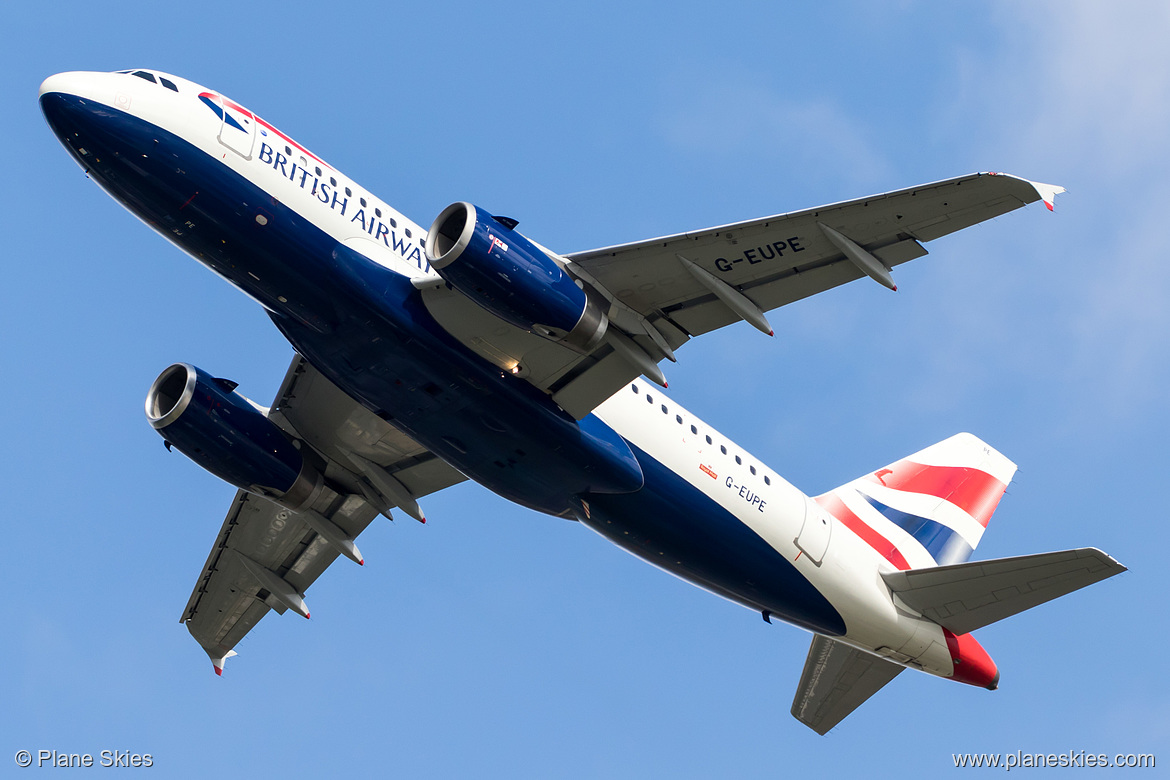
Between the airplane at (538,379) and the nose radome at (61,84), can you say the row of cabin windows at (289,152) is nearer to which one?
the airplane at (538,379)

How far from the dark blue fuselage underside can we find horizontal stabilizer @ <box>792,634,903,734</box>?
8.71ft

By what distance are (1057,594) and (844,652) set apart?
5.74 meters

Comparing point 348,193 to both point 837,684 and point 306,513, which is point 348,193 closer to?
point 306,513

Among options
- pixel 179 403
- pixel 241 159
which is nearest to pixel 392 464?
pixel 179 403

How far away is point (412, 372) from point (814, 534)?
984 cm

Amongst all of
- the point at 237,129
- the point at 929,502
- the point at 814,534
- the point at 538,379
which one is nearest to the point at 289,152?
the point at 237,129

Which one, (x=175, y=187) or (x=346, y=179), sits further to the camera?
(x=346, y=179)

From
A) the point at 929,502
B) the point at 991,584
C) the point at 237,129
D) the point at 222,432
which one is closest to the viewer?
the point at 237,129

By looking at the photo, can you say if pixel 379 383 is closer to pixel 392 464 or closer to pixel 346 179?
pixel 346 179

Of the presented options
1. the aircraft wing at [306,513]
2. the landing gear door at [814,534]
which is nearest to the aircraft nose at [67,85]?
the aircraft wing at [306,513]

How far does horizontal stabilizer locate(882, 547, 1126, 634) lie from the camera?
23.6 metres

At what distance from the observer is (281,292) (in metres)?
21.3

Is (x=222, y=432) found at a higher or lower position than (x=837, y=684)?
lower

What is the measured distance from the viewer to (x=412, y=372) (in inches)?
866
